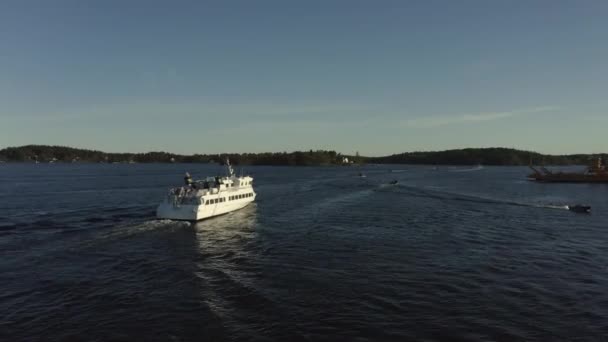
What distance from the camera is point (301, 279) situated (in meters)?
35.7

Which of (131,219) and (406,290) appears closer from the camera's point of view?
(406,290)

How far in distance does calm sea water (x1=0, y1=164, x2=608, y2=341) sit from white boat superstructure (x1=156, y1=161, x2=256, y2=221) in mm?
2537

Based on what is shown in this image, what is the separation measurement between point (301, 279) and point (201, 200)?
36.8m

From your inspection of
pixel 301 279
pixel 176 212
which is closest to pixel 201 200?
pixel 176 212

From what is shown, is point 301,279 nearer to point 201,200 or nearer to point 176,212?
point 201,200

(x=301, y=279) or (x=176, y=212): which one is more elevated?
(x=176, y=212)

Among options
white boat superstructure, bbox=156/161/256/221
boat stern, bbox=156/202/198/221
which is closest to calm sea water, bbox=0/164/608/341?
boat stern, bbox=156/202/198/221

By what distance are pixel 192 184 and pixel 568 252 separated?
201 feet

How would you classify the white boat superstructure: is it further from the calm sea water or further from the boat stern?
the calm sea water

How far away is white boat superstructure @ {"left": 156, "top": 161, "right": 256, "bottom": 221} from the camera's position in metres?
65.9

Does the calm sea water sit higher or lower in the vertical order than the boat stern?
lower

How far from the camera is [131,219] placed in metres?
66.3

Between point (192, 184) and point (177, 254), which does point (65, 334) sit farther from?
point (192, 184)

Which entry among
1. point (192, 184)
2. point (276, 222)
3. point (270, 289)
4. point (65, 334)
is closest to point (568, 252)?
point (270, 289)
